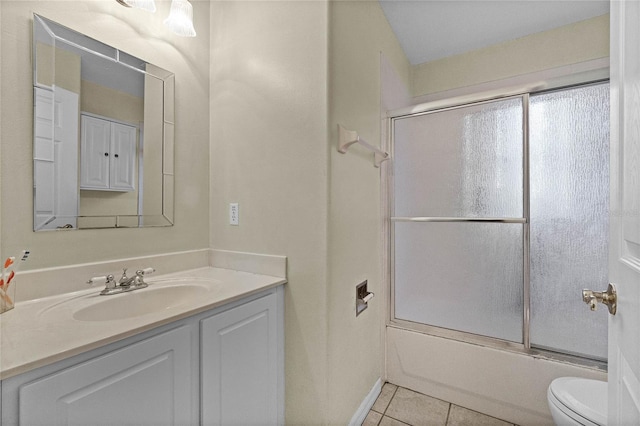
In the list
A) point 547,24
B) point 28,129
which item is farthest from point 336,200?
point 547,24

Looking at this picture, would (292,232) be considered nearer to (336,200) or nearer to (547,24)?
(336,200)

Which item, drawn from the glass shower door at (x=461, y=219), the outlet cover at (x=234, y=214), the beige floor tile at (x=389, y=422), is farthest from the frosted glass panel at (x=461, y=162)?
the beige floor tile at (x=389, y=422)

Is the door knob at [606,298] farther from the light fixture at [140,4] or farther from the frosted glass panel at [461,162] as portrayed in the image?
the light fixture at [140,4]

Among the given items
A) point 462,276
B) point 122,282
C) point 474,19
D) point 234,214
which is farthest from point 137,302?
point 474,19

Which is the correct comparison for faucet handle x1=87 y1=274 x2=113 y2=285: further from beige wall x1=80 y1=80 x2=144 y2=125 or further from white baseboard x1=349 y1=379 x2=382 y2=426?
white baseboard x1=349 y1=379 x2=382 y2=426

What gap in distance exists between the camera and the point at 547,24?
2059mm

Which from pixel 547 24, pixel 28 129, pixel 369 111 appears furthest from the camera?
pixel 547 24

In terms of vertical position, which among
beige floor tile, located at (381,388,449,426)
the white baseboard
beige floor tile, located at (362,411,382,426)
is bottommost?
beige floor tile, located at (362,411,382,426)

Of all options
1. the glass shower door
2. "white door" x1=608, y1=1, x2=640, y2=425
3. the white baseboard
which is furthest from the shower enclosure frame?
"white door" x1=608, y1=1, x2=640, y2=425

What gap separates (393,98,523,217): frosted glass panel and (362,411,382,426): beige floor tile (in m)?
1.24

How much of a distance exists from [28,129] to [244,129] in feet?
2.75

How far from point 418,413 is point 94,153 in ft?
7.00

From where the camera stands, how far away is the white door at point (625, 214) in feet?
1.90

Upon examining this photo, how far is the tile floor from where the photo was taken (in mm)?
1631
